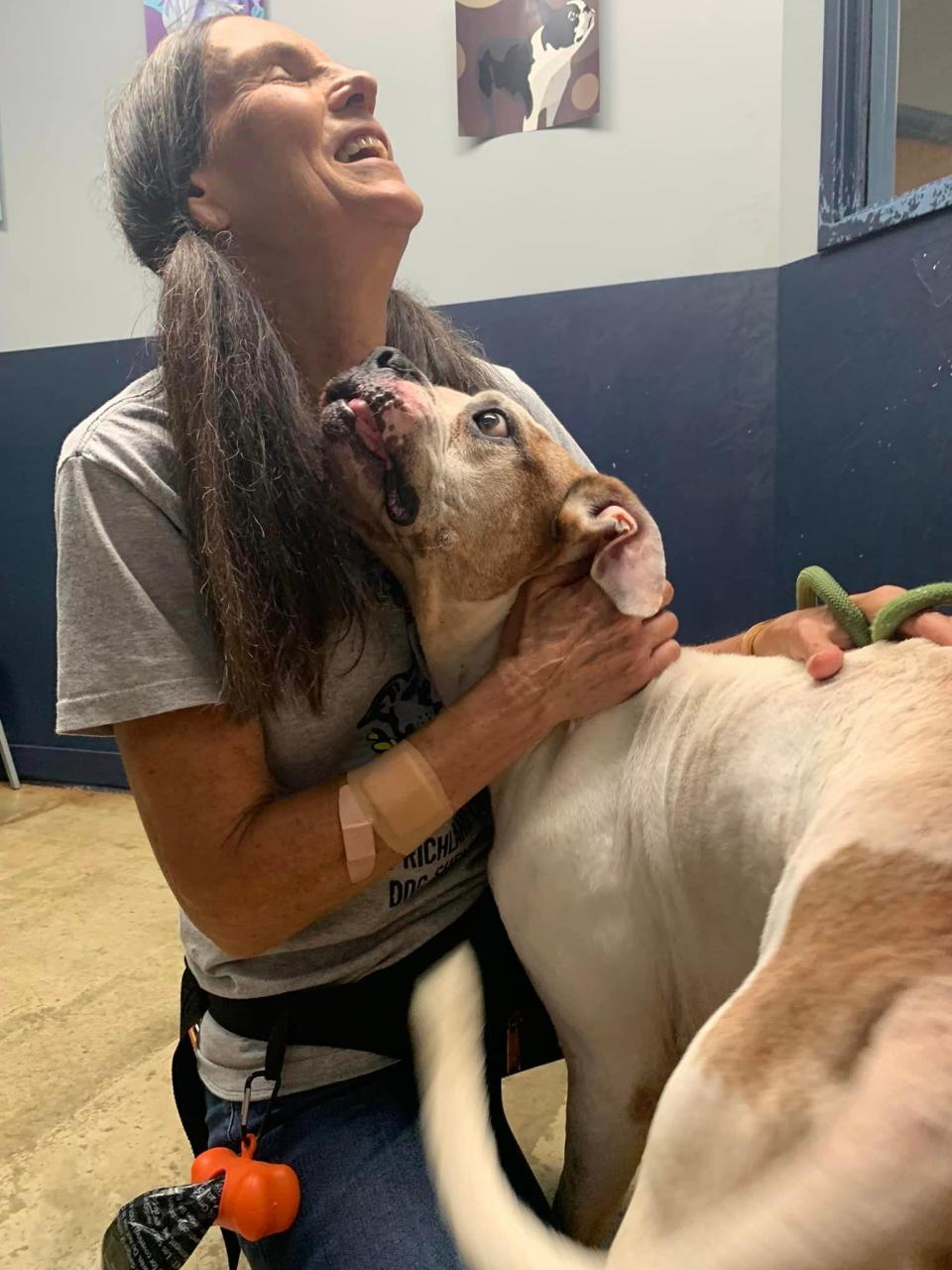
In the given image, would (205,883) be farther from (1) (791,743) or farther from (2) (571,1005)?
(1) (791,743)

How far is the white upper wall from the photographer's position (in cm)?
221

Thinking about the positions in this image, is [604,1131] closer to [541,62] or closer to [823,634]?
[823,634]

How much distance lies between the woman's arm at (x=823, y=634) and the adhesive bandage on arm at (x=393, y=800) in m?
0.43

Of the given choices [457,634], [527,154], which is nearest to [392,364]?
[457,634]

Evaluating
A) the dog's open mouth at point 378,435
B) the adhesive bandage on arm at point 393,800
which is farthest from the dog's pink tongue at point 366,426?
the adhesive bandage on arm at point 393,800

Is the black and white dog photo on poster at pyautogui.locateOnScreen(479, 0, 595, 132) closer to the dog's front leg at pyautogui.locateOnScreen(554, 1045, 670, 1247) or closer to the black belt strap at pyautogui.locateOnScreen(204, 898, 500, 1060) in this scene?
the black belt strap at pyautogui.locateOnScreen(204, 898, 500, 1060)

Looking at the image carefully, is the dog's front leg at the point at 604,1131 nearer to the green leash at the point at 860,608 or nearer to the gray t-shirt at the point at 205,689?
the gray t-shirt at the point at 205,689

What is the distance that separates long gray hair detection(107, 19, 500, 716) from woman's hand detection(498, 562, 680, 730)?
205mm

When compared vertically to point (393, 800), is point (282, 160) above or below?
above

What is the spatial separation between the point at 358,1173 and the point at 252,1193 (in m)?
0.12

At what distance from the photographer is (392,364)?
1176mm

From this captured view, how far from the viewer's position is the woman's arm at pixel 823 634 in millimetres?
959

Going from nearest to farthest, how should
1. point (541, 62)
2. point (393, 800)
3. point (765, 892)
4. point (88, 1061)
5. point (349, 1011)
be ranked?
1. point (765, 892)
2. point (393, 800)
3. point (349, 1011)
4. point (88, 1061)
5. point (541, 62)

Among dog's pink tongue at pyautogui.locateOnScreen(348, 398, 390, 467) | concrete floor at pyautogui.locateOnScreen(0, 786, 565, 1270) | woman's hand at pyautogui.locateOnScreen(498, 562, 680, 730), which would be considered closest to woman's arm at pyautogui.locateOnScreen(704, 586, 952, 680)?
woman's hand at pyautogui.locateOnScreen(498, 562, 680, 730)
